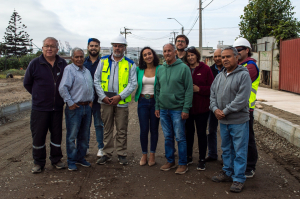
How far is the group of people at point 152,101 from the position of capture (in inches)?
151

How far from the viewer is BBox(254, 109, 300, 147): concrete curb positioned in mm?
5547

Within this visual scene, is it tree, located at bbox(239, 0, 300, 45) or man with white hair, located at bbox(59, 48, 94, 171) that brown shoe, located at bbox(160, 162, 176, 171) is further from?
tree, located at bbox(239, 0, 300, 45)

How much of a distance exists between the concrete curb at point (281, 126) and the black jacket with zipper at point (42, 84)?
468 cm

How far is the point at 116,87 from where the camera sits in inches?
185

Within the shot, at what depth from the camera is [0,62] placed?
1438 inches

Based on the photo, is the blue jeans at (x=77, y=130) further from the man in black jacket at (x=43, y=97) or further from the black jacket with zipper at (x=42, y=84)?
the black jacket with zipper at (x=42, y=84)

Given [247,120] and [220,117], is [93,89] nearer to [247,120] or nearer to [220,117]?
Result: [220,117]

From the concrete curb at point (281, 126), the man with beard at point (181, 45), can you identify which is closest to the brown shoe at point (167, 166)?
the man with beard at point (181, 45)

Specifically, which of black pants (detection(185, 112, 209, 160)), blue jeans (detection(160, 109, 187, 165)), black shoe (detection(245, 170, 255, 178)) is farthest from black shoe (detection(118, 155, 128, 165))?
black shoe (detection(245, 170, 255, 178))

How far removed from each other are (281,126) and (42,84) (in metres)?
5.20

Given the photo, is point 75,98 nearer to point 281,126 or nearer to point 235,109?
point 235,109

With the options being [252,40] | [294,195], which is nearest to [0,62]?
[252,40]

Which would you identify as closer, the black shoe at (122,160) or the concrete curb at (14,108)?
the black shoe at (122,160)

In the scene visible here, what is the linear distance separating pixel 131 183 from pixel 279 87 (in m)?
12.3
